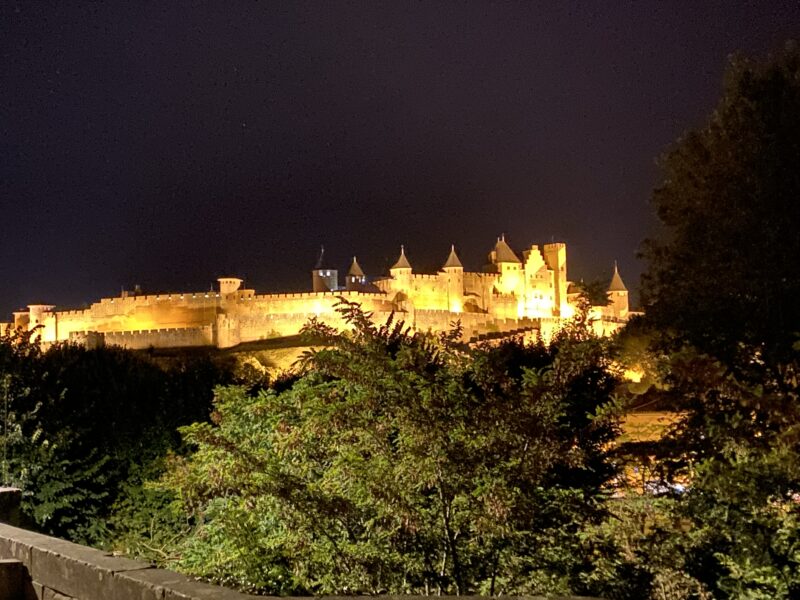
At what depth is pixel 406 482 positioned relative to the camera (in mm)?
7578

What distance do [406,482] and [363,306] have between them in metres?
63.9

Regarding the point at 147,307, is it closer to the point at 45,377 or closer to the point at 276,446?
the point at 45,377

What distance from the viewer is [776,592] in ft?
25.6

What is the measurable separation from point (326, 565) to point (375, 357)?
1961 millimetres

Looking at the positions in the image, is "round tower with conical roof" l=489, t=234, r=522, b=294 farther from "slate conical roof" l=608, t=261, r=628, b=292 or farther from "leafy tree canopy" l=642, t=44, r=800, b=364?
"leafy tree canopy" l=642, t=44, r=800, b=364

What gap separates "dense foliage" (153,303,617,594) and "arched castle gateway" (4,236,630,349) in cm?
5221

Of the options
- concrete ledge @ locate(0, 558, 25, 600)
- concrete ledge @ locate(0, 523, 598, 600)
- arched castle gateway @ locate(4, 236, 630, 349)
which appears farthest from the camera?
arched castle gateway @ locate(4, 236, 630, 349)

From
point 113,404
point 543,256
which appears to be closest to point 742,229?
point 113,404

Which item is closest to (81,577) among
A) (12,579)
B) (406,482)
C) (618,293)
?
(12,579)

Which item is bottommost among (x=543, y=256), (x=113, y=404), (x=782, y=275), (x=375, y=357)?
(x=113, y=404)

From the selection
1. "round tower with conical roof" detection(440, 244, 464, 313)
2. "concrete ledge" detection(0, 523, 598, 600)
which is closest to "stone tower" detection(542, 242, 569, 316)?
"round tower with conical roof" detection(440, 244, 464, 313)

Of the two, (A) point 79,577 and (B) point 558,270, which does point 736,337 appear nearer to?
(A) point 79,577

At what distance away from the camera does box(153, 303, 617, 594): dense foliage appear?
7531mm

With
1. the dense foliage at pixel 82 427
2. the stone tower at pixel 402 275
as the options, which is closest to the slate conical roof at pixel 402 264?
the stone tower at pixel 402 275
